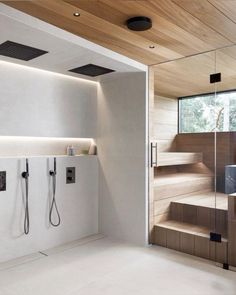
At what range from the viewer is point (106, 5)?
222 centimetres

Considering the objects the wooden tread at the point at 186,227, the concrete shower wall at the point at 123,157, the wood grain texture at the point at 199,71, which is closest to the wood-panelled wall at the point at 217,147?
the wooden tread at the point at 186,227

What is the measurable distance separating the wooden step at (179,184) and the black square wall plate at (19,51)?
2.32m

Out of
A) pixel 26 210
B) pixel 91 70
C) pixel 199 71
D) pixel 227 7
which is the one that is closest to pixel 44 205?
pixel 26 210

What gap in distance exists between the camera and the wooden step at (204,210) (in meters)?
3.35

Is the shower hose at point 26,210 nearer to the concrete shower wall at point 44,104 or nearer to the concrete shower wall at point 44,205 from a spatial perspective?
the concrete shower wall at point 44,205

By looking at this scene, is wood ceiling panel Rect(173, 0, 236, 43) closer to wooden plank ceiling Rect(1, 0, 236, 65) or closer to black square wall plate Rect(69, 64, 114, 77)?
wooden plank ceiling Rect(1, 0, 236, 65)

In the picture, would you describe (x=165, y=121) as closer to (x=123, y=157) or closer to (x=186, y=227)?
(x=123, y=157)

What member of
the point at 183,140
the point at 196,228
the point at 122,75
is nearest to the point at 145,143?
the point at 122,75

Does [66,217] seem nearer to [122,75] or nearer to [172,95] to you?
[122,75]

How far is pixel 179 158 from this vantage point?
191 inches

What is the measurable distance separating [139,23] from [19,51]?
1363mm

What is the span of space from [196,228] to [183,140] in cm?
200

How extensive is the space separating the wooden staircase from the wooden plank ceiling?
5.81 ft

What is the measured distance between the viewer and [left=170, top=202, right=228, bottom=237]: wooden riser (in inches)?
131
